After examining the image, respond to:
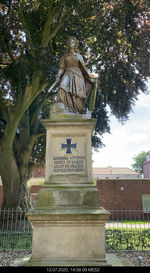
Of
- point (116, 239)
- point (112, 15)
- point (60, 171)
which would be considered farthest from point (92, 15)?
point (116, 239)

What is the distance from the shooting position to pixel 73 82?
5.76 metres

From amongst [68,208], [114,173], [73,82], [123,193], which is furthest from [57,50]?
[114,173]

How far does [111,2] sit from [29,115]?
328 inches

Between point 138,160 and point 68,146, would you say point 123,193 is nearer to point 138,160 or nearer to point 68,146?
point 68,146

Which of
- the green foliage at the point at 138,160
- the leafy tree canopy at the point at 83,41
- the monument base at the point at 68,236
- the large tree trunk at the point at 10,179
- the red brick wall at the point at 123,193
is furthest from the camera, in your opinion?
the green foliage at the point at 138,160

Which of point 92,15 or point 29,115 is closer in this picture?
point 92,15

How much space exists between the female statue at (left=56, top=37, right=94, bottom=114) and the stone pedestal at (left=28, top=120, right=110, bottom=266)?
0.73 meters

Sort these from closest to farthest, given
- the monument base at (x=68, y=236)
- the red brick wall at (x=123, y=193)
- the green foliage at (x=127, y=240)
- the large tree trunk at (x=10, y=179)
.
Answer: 1. the monument base at (x=68, y=236)
2. the green foliage at (x=127, y=240)
3. the large tree trunk at (x=10, y=179)
4. the red brick wall at (x=123, y=193)

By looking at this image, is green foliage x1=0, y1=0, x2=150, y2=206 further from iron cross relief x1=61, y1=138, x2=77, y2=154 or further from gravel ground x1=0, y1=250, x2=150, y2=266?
iron cross relief x1=61, y1=138, x2=77, y2=154

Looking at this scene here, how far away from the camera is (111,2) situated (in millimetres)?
12195

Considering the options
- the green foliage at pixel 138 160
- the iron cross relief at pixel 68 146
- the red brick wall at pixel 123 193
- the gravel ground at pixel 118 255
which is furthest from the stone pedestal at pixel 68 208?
the green foliage at pixel 138 160

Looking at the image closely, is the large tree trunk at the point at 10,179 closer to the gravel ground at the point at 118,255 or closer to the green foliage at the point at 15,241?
the green foliage at the point at 15,241

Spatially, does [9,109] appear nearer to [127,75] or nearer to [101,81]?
[101,81]

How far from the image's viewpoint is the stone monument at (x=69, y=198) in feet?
13.9
